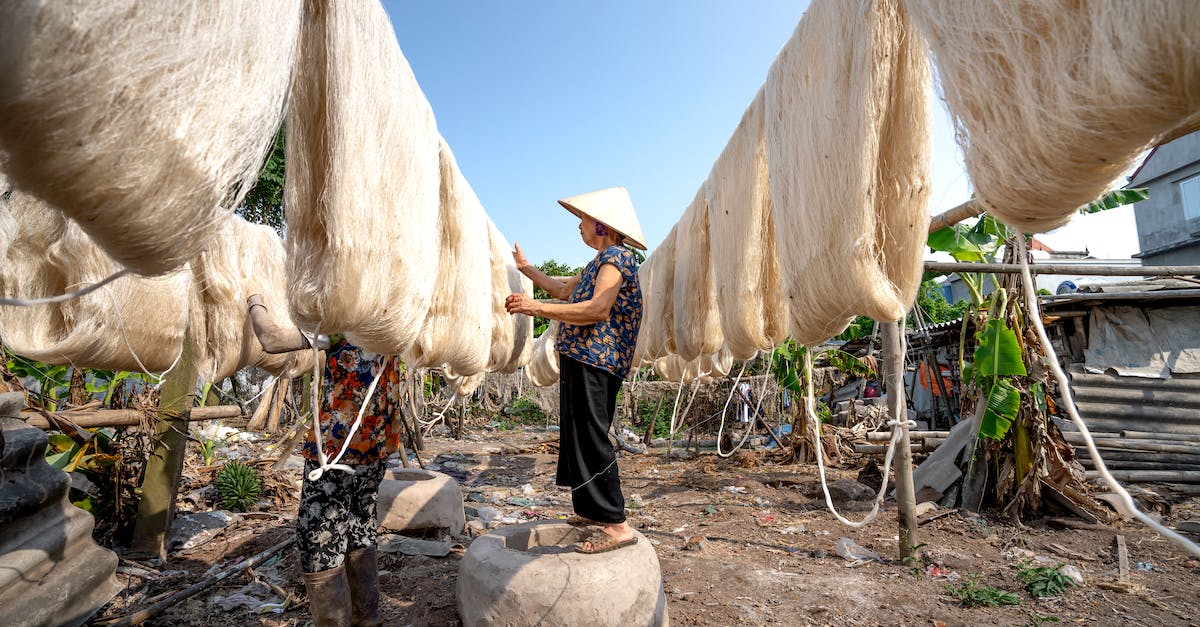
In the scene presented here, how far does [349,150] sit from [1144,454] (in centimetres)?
774

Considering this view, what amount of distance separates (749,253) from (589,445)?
1151 mm

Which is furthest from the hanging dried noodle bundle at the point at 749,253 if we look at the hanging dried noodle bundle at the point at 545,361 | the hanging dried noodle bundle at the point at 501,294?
the hanging dried noodle bundle at the point at 545,361

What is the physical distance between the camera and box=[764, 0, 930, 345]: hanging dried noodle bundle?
1505 mm

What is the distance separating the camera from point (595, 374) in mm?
2494

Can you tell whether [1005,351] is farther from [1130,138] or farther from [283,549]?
[283,549]

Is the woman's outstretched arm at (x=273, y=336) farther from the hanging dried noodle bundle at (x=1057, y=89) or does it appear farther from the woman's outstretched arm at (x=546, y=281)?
the hanging dried noodle bundle at (x=1057, y=89)

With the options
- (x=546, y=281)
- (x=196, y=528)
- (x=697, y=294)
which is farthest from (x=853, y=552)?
(x=196, y=528)

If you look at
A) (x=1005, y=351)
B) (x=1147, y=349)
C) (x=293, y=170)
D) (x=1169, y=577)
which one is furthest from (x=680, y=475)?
(x=293, y=170)

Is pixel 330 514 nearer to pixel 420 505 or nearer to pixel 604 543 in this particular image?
pixel 604 543

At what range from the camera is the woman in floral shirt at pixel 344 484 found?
2.09 meters

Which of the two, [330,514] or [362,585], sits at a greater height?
[330,514]

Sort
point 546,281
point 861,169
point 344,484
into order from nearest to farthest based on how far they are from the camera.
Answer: point 861,169
point 344,484
point 546,281

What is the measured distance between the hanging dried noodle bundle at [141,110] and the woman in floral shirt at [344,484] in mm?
1193

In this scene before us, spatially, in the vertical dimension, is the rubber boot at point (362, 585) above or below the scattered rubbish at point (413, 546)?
above
